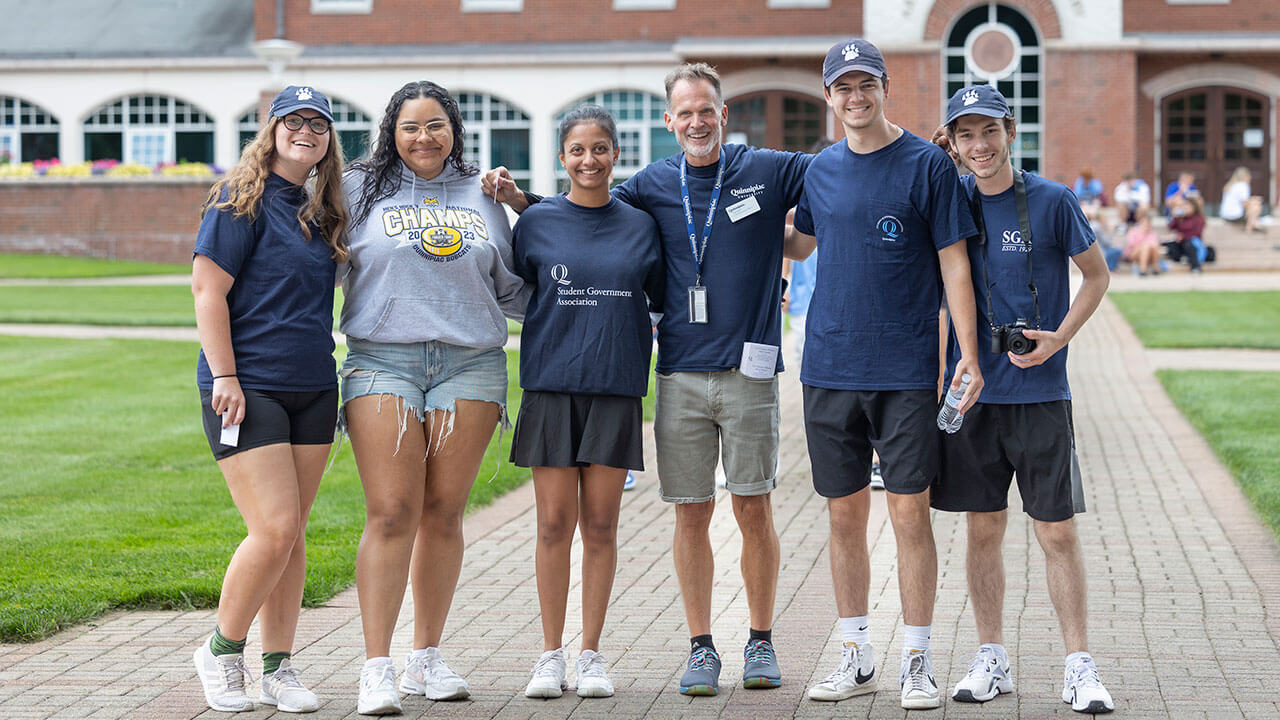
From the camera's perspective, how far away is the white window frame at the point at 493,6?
36.3 m

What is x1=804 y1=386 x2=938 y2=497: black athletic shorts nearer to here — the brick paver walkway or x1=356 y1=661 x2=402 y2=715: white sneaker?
the brick paver walkway

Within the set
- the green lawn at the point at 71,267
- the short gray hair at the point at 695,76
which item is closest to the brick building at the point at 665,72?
the green lawn at the point at 71,267

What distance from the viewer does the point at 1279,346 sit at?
56.2 ft

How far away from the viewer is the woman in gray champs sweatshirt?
200 inches

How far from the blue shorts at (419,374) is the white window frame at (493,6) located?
106 ft

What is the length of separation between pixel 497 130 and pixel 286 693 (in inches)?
1256

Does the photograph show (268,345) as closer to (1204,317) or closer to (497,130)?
(1204,317)

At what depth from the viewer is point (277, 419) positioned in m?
4.94

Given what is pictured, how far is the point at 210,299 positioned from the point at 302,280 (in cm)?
31

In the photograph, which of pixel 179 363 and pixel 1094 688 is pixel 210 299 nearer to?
pixel 1094 688

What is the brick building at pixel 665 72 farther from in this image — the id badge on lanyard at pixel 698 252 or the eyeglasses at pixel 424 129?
the eyeglasses at pixel 424 129

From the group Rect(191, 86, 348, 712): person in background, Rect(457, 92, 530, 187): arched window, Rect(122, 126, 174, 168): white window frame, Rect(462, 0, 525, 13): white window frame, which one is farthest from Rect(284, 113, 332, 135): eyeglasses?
Rect(122, 126, 174, 168): white window frame

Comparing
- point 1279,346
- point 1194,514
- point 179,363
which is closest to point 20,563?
point 1194,514

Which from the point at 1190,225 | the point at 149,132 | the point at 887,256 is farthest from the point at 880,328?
the point at 149,132
